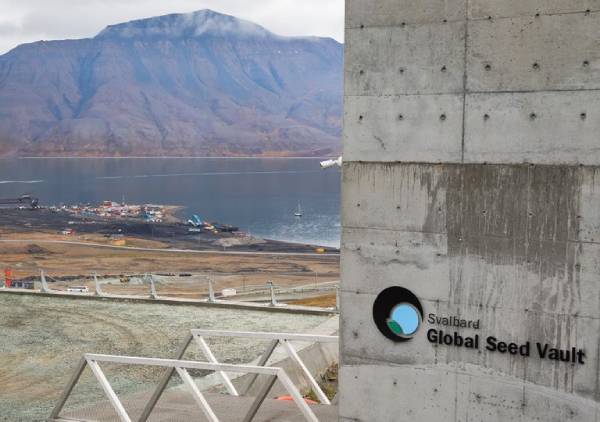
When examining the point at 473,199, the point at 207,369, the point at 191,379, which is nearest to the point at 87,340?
the point at 207,369

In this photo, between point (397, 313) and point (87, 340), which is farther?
point (87, 340)

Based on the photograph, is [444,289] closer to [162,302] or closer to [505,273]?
[505,273]

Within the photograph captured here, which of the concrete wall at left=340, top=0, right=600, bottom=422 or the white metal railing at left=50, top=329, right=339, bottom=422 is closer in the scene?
the concrete wall at left=340, top=0, right=600, bottom=422

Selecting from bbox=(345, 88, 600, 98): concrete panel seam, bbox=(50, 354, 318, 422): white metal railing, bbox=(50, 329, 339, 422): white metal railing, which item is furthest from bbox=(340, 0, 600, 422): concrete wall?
bbox=(50, 329, 339, 422): white metal railing

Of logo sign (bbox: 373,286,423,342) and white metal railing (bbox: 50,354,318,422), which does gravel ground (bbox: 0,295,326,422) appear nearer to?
white metal railing (bbox: 50,354,318,422)

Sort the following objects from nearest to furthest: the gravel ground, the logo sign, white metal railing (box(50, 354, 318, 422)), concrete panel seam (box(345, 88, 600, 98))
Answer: concrete panel seam (box(345, 88, 600, 98)) < the logo sign < white metal railing (box(50, 354, 318, 422)) < the gravel ground

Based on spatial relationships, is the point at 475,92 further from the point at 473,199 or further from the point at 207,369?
the point at 207,369

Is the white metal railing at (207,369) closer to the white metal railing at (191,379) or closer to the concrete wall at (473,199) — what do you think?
the white metal railing at (191,379)
